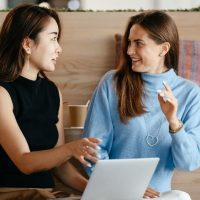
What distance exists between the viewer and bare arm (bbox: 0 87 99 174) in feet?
5.12

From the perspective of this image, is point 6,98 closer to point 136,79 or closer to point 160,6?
point 136,79

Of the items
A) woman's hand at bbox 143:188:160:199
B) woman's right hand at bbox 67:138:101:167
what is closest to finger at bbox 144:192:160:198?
woman's hand at bbox 143:188:160:199

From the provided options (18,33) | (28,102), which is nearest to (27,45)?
(18,33)

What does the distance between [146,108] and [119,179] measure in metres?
0.45

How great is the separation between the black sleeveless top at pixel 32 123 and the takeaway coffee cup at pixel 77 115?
0.30m

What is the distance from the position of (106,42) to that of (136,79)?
1.93 feet

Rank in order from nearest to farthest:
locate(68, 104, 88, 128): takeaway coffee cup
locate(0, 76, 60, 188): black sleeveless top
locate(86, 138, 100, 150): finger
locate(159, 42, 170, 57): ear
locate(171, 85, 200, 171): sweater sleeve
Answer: locate(86, 138, 100, 150): finger → locate(0, 76, 60, 188): black sleeveless top → locate(171, 85, 200, 171): sweater sleeve → locate(159, 42, 170, 57): ear → locate(68, 104, 88, 128): takeaway coffee cup

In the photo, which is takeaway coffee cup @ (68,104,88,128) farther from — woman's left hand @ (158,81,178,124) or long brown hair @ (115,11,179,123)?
woman's left hand @ (158,81,178,124)

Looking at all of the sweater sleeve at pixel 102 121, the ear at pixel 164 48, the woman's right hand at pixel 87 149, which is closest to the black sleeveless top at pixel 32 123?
the sweater sleeve at pixel 102 121

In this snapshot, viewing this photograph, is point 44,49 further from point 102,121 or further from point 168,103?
point 168,103

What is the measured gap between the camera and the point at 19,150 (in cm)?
159

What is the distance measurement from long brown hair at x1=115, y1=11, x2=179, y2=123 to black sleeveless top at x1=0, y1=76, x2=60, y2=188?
226 mm

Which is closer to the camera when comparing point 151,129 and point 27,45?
point 27,45

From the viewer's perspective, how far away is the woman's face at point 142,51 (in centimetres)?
186
